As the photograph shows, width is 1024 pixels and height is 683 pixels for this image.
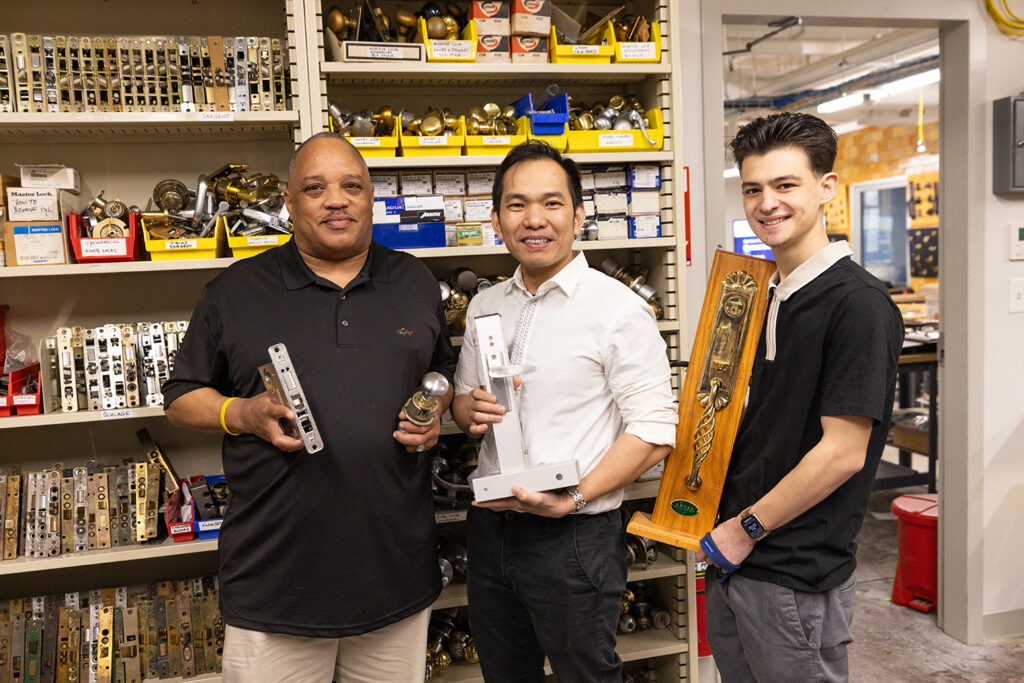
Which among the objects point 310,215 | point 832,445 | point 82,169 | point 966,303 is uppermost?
point 82,169

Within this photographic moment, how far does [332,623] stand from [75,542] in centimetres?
100

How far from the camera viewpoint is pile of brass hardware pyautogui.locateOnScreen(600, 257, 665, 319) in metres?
2.39

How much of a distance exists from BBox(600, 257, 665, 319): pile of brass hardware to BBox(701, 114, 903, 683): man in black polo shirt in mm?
794

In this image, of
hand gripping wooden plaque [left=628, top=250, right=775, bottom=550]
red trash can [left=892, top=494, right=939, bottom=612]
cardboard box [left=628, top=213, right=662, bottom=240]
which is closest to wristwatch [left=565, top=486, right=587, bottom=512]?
hand gripping wooden plaque [left=628, top=250, right=775, bottom=550]

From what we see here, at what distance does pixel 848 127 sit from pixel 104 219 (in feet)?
34.6

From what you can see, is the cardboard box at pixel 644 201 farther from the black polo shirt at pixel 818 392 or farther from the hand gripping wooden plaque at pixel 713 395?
the black polo shirt at pixel 818 392

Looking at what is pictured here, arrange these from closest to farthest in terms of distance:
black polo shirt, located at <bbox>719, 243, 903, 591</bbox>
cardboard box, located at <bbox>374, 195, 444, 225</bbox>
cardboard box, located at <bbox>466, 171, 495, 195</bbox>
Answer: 1. black polo shirt, located at <bbox>719, 243, 903, 591</bbox>
2. cardboard box, located at <bbox>374, 195, 444, 225</bbox>
3. cardboard box, located at <bbox>466, 171, 495, 195</bbox>

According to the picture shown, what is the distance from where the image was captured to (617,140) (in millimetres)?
2285

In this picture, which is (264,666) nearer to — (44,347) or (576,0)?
(44,347)

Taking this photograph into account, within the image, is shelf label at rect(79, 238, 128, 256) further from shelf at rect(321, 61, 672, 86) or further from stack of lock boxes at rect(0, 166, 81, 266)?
shelf at rect(321, 61, 672, 86)

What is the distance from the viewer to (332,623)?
162 cm

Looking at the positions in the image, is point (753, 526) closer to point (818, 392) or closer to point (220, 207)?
point (818, 392)

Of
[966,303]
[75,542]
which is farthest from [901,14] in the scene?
[75,542]

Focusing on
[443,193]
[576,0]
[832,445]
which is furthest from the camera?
[576,0]
